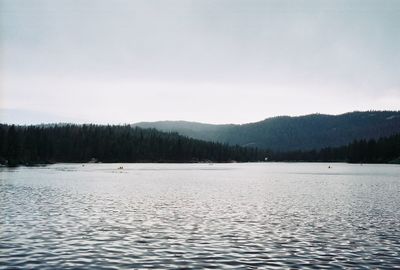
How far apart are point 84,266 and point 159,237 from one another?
9.45 meters

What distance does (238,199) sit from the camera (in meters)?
62.8

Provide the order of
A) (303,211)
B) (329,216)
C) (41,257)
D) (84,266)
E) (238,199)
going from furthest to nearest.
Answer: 1. (238,199)
2. (303,211)
3. (329,216)
4. (41,257)
5. (84,266)

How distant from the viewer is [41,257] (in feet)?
86.1

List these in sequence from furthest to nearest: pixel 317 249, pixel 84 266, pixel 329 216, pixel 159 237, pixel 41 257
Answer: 1. pixel 329 216
2. pixel 159 237
3. pixel 317 249
4. pixel 41 257
5. pixel 84 266

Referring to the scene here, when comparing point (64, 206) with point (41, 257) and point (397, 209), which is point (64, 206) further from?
point (397, 209)

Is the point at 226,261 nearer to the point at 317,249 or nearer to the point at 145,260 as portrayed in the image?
the point at 145,260

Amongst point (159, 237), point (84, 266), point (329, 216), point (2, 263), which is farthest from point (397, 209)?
point (2, 263)

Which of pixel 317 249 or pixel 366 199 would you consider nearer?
pixel 317 249

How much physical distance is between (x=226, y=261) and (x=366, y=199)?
144ft

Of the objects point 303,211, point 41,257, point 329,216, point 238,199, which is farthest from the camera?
point 238,199

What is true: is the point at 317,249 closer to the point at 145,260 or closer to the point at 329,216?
the point at 145,260

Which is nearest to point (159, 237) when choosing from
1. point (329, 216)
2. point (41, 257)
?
point (41, 257)

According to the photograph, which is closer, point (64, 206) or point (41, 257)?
point (41, 257)

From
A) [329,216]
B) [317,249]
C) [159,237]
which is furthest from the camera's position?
[329,216]
